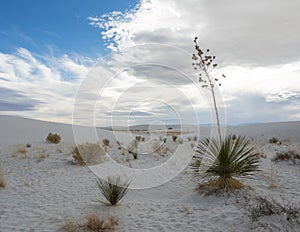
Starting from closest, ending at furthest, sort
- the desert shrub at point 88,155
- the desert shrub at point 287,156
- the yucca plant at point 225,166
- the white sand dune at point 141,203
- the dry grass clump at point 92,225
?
the dry grass clump at point 92,225, the white sand dune at point 141,203, the yucca plant at point 225,166, the desert shrub at point 287,156, the desert shrub at point 88,155

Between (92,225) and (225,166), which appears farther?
(225,166)

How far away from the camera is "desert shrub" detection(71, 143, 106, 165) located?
10734 millimetres

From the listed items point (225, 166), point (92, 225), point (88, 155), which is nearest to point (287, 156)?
point (225, 166)

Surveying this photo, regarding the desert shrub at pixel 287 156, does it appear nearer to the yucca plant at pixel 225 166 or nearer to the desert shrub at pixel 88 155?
the yucca plant at pixel 225 166

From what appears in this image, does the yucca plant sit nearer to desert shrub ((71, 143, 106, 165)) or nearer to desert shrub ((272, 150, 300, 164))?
desert shrub ((272, 150, 300, 164))

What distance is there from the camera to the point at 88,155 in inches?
435

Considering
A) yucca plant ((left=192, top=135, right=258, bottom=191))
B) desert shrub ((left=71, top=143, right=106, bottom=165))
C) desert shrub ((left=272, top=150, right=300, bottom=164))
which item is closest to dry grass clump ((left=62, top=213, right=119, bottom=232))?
yucca plant ((left=192, top=135, right=258, bottom=191))

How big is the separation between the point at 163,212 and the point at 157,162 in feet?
19.5

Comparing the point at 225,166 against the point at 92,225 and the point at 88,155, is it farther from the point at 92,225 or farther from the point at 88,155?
the point at 88,155

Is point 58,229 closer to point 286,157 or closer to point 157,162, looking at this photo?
point 157,162

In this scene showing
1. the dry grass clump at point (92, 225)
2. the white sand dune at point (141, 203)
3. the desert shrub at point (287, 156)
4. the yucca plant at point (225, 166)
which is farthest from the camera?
the desert shrub at point (287, 156)

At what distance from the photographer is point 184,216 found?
489 centimetres

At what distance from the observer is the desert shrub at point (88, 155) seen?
10734 mm

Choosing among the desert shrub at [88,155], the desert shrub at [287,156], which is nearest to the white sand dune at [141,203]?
the desert shrub at [287,156]
